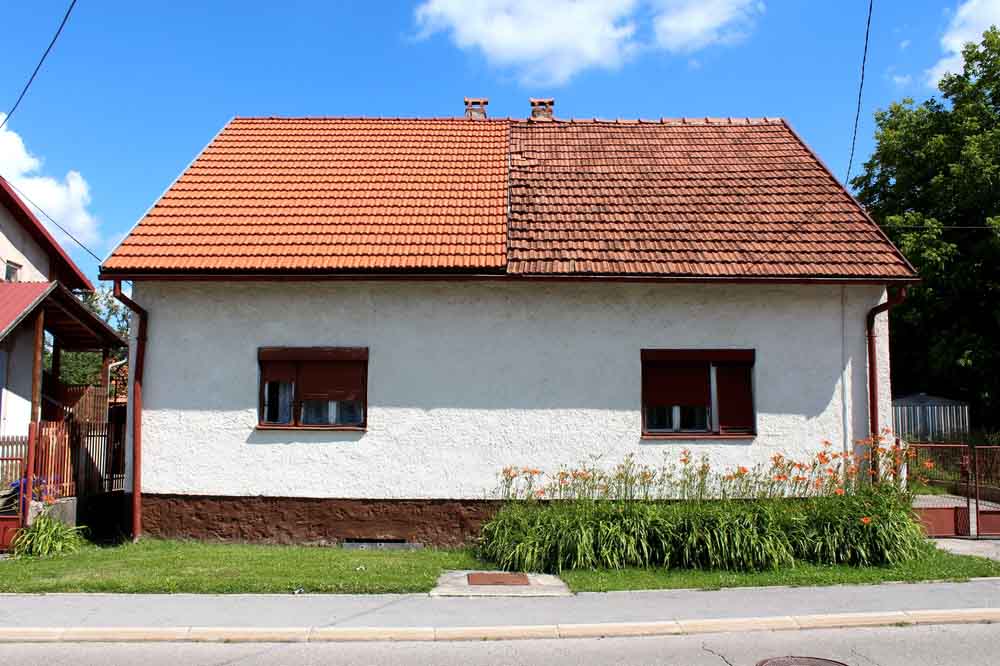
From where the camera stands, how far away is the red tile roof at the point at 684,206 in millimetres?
11102

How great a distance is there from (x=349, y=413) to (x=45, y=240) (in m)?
16.9

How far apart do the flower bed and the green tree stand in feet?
47.5

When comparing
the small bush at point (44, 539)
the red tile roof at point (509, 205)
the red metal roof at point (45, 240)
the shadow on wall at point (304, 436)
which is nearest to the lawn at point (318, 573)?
the small bush at point (44, 539)

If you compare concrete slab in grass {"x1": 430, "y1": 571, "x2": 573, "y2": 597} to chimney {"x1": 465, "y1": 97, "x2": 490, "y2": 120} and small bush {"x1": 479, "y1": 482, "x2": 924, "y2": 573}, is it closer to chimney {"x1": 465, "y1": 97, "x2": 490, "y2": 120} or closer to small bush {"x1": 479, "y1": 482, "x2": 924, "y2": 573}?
small bush {"x1": 479, "y1": 482, "x2": 924, "y2": 573}

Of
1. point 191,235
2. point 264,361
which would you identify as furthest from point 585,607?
point 191,235

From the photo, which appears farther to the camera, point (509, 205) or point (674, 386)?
point (509, 205)

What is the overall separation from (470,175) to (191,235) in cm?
457

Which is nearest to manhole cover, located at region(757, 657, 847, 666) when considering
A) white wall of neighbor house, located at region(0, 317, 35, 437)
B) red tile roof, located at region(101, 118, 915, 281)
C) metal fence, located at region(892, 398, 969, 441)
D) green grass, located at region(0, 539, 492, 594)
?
green grass, located at region(0, 539, 492, 594)

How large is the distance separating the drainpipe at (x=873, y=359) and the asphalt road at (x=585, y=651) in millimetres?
4252

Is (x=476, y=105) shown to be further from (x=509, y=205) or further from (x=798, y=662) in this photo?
(x=798, y=662)

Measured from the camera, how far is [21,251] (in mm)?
22531

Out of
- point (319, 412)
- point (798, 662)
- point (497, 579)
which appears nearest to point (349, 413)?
point (319, 412)

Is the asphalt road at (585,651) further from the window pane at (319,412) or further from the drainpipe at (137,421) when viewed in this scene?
the window pane at (319,412)

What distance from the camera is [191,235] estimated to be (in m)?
11.7
